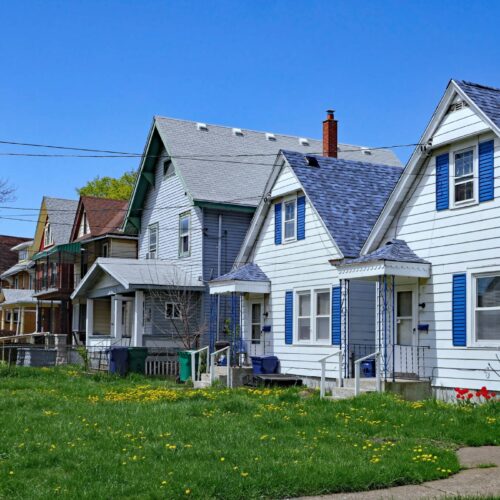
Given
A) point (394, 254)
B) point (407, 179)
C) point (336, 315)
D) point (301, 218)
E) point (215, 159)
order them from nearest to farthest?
1. point (394, 254)
2. point (407, 179)
3. point (336, 315)
4. point (301, 218)
5. point (215, 159)

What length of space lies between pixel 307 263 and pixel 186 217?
9.54 metres

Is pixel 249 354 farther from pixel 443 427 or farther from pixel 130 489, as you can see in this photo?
pixel 130 489

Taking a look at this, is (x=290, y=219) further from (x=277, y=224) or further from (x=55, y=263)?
(x=55, y=263)

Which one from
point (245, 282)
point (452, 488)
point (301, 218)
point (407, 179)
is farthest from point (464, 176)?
point (452, 488)

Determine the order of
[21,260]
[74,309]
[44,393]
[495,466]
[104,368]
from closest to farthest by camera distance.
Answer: [495,466] → [44,393] → [104,368] → [74,309] → [21,260]

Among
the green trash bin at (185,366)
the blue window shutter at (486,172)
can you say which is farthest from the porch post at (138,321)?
the blue window shutter at (486,172)

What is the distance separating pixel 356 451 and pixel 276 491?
2201mm

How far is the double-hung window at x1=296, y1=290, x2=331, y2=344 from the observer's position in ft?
74.7

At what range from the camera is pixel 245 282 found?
25.2 m

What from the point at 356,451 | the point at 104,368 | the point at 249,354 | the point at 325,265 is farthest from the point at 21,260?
the point at 356,451

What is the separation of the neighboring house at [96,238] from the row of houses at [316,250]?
6.0 inches

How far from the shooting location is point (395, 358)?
19312 millimetres

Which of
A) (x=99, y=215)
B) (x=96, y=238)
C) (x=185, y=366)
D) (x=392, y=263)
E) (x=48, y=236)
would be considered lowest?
(x=185, y=366)

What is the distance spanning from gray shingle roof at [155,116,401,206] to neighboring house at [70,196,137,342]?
7360 mm
